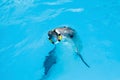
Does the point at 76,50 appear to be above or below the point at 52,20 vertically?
below

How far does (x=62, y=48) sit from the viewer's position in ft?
26.6

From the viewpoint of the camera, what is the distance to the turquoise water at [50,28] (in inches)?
303

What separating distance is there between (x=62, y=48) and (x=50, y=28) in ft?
3.45

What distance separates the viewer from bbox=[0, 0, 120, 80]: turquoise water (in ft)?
25.3

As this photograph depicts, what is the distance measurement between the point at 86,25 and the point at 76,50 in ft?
5.43

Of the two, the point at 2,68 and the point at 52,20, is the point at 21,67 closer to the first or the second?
the point at 2,68

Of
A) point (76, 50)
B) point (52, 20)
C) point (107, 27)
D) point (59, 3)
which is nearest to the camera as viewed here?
point (76, 50)

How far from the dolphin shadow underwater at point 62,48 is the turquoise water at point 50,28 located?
32 cm

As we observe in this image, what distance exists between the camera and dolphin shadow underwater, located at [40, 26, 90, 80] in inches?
253

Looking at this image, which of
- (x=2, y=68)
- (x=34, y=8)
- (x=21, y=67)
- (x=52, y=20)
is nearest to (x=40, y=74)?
(x=21, y=67)

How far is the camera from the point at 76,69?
769 centimetres

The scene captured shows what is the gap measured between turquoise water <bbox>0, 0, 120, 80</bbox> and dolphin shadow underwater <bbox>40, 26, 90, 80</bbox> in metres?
0.32

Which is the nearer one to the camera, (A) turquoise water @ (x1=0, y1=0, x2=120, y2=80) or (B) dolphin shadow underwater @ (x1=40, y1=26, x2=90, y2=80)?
(B) dolphin shadow underwater @ (x1=40, y1=26, x2=90, y2=80)

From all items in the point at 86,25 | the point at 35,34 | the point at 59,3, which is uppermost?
the point at 59,3
